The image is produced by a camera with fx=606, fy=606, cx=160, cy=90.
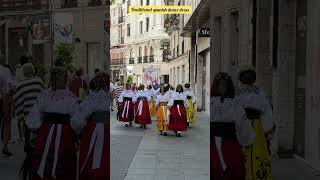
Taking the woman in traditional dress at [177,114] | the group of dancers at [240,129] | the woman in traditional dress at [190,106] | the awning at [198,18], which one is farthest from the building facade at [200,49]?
the group of dancers at [240,129]

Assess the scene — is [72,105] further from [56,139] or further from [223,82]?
[223,82]

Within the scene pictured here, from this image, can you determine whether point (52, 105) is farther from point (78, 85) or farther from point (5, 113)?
point (5, 113)

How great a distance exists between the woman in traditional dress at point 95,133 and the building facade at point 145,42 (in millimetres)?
55918

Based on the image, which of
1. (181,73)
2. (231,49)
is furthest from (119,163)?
(181,73)

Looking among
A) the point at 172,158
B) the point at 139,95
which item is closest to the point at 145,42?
the point at 139,95

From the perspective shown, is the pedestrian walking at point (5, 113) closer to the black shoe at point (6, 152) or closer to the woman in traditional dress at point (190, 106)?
the black shoe at point (6, 152)

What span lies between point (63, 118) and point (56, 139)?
0.24 metres

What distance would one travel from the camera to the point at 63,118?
6695 mm

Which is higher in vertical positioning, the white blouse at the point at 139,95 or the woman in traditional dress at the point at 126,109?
→ the white blouse at the point at 139,95

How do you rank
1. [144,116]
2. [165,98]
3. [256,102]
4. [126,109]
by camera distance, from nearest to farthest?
[256,102] → [165,98] → [144,116] → [126,109]

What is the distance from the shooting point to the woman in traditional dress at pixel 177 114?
1606 cm

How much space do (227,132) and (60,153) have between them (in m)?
1.87

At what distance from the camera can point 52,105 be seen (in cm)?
662

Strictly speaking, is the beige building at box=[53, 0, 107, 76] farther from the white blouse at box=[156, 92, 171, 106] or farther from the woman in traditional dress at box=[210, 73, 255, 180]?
the white blouse at box=[156, 92, 171, 106]
